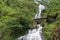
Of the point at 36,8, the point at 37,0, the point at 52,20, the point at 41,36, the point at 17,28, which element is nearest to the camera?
the point at 41,36

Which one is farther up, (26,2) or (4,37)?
(26,2)

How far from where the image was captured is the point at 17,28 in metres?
21.8

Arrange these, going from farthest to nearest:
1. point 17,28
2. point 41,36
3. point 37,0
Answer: point 37,0 < point 17,28 < point 41,36

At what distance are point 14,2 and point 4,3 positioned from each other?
176cm

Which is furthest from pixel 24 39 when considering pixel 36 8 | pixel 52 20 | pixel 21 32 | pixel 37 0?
pixel 37 0

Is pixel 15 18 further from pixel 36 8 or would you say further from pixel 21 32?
pixel 36 8

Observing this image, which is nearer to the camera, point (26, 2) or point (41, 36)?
point (41, 36)

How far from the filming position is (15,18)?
2295cm

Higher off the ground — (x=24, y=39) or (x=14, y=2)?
(x=14, y=2)

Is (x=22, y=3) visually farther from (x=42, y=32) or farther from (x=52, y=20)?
(x=42, y=32)

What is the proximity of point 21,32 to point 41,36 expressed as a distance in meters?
2.64

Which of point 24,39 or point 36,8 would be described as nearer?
point 24,39

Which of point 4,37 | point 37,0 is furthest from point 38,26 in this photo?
point 37,0

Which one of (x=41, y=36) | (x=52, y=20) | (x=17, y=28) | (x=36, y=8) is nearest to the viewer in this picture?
(x=41, y=36)
